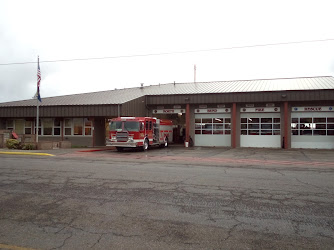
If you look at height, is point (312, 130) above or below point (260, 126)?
below

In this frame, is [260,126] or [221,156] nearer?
[221,156]

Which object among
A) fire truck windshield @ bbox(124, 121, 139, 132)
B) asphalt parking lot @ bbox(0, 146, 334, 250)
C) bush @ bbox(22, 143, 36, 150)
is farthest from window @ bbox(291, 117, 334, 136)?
bush @ bbox(22, 143, 36, 150)

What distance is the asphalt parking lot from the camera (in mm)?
4535

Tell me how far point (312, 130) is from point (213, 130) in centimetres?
896

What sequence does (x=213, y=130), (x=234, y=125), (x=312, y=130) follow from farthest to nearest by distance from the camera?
(x=213, y=130), (x=234, y=125), (x=312, y=130)

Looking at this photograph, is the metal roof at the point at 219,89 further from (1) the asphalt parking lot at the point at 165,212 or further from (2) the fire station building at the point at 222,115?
(1) the asphalt parking lot at the point at 165,212

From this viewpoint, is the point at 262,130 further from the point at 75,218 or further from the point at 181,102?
the point at 75,218

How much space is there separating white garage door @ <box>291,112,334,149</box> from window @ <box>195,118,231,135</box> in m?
5.99

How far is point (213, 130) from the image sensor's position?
29.3m

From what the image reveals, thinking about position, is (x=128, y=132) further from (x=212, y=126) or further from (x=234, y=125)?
(x=234, y=125)

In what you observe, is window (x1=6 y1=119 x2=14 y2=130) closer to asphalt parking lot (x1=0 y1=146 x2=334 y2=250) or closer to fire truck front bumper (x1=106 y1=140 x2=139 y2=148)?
fire truck front bumper (x1=106 y1=140 x2=139 y2=148)

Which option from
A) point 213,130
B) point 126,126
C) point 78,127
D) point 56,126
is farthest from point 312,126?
point 56,126

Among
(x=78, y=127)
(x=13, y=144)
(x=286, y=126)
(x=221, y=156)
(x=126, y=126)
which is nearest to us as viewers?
(x=221, y=156)

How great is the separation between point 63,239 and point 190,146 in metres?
24.9
